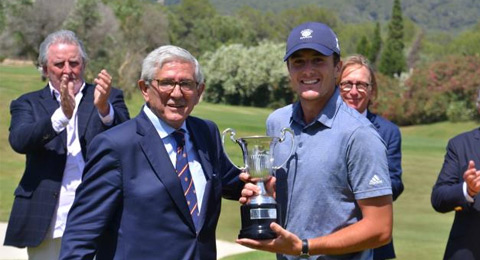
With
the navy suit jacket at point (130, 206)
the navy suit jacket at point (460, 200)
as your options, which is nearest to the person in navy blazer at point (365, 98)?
the navy suit jacket at point (460, 200)

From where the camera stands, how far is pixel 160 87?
3.68 m

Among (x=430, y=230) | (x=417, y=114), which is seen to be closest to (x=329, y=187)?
(x=430, y=230)

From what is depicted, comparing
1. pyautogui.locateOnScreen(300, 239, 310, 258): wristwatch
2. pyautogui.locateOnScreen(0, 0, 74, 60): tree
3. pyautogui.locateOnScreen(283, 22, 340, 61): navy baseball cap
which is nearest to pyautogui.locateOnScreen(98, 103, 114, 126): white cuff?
pyautogui.locateOnScreen(283, 22, 340, 61): navy baseball cap

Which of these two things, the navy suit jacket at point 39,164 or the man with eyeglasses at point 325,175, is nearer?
the man with eyeglasses at point 325,175

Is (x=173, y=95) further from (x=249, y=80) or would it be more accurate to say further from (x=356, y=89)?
(x=249, y=80)

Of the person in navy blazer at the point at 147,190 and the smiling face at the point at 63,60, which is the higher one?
the smiling face at the point at 63,60

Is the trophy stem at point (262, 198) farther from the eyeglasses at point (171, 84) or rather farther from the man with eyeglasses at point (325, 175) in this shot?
the eyeglasses at point (171, 84)

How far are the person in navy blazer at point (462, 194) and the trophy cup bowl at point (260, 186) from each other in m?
1.94

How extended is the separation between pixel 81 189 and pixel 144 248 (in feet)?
1.28

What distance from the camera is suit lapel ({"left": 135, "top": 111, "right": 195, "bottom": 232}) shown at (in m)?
3.56

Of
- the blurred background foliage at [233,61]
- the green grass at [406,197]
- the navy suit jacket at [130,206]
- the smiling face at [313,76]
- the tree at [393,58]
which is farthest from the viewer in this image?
the tree at [393,58]

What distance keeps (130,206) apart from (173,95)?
1.73 ft

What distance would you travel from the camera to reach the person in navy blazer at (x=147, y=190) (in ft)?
11.6

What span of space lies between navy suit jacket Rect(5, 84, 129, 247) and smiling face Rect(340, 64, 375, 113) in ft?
5.32
